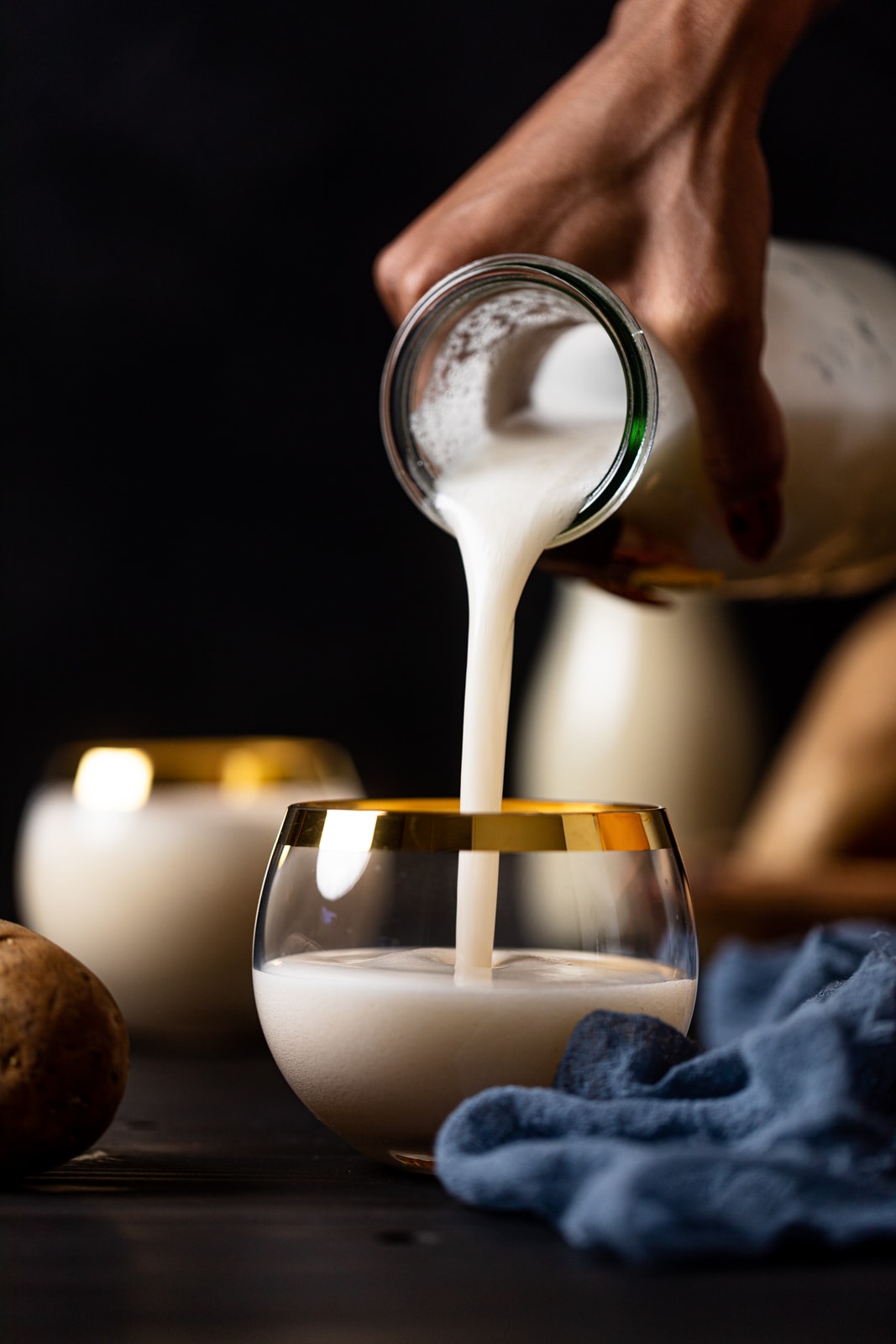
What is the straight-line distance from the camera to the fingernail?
73cm

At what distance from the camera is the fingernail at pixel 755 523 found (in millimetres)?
735

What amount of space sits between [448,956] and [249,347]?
62.0 inches

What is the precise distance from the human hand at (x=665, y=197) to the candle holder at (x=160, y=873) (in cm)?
37

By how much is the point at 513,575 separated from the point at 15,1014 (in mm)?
264

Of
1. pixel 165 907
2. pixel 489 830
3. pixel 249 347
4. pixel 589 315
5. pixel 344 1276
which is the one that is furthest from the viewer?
pixel 249 347

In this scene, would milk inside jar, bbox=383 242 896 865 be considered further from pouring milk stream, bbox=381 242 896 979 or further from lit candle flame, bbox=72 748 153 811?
lit candle flame, bbox=72 748 153 811

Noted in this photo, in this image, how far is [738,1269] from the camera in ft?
1.46

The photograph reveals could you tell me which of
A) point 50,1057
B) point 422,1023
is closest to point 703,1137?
point 422,1023

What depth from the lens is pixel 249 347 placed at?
6.64 feet

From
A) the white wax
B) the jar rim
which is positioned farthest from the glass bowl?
the white wax

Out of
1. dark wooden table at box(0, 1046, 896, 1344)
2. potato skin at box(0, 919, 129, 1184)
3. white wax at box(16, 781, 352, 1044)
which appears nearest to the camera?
dark wooden table at box(0, 1046, 896, 1344)

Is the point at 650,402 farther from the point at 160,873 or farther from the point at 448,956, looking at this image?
the point at 160,873

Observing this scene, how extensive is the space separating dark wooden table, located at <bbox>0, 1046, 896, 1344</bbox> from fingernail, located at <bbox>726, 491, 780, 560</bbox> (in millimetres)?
344

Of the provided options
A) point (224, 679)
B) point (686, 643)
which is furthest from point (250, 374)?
point (686, 643)
